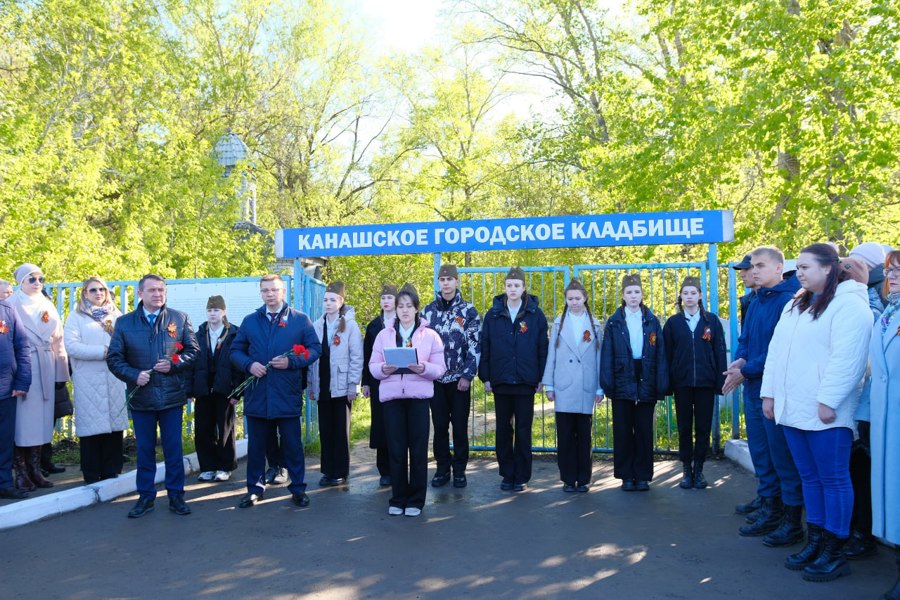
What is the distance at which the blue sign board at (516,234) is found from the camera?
24.1 ft

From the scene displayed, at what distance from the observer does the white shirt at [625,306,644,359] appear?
6.44m

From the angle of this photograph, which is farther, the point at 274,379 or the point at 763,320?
the point at 274,379

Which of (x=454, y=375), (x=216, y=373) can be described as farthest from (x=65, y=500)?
(x=454, y=375)

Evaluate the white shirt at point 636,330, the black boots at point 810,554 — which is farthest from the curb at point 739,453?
the black boots at point 810,554

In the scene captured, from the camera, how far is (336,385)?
6602 millimetres

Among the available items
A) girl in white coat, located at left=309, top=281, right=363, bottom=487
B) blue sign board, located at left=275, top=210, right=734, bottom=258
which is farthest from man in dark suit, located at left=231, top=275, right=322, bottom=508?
blue sign board, located at left=275, top=210, right=734, bottom=258

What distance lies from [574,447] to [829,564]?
2587 mm

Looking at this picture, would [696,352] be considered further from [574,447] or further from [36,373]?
[36,373]

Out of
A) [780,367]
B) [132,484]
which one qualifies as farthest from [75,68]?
[780,367]

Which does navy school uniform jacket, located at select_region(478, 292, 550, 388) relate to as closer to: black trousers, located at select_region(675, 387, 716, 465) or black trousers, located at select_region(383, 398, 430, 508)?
black trousers, located at select_region(383, 398, 430, 508)

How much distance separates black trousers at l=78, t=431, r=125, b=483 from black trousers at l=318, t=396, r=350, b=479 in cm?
190

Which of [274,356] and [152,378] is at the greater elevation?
[274,356]

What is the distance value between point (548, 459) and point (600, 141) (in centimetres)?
1475

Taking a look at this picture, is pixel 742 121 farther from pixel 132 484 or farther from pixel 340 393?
pixel 132 484
